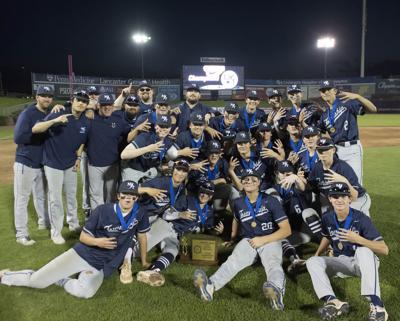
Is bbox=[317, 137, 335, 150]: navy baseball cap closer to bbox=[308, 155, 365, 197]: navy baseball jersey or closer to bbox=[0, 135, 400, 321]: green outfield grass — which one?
bbox=[308, 155, 365, 197]: navy baseball jersey

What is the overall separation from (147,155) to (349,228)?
2.98 m

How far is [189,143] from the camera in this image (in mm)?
5789

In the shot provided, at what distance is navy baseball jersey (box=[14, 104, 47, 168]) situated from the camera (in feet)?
17.4

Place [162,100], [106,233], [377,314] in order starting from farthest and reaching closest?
1. [162,100]
2. [106,233]
3. [377,314]

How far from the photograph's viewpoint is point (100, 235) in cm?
415

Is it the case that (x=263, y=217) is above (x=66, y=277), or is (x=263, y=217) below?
above

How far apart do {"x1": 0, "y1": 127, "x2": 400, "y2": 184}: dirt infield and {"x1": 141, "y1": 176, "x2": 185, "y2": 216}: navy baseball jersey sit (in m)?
6.39

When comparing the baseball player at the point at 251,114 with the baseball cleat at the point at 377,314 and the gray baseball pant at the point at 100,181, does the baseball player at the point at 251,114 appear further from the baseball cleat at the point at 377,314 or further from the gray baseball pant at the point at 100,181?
the baseball cleat at the point at 377,314

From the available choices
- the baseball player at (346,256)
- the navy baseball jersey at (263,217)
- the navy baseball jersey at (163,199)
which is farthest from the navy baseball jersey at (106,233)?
the baseball player at (346,256)

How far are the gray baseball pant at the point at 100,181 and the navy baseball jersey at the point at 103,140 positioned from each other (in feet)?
0.31

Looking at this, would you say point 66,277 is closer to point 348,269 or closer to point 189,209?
point 189,209

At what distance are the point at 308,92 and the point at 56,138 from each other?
33.1 meters

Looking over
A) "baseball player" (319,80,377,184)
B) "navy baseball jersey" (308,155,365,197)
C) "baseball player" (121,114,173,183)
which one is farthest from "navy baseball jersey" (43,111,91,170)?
"baseball player" (319,80,377,184)

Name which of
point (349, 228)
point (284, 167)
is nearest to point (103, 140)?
point (284, 167)
